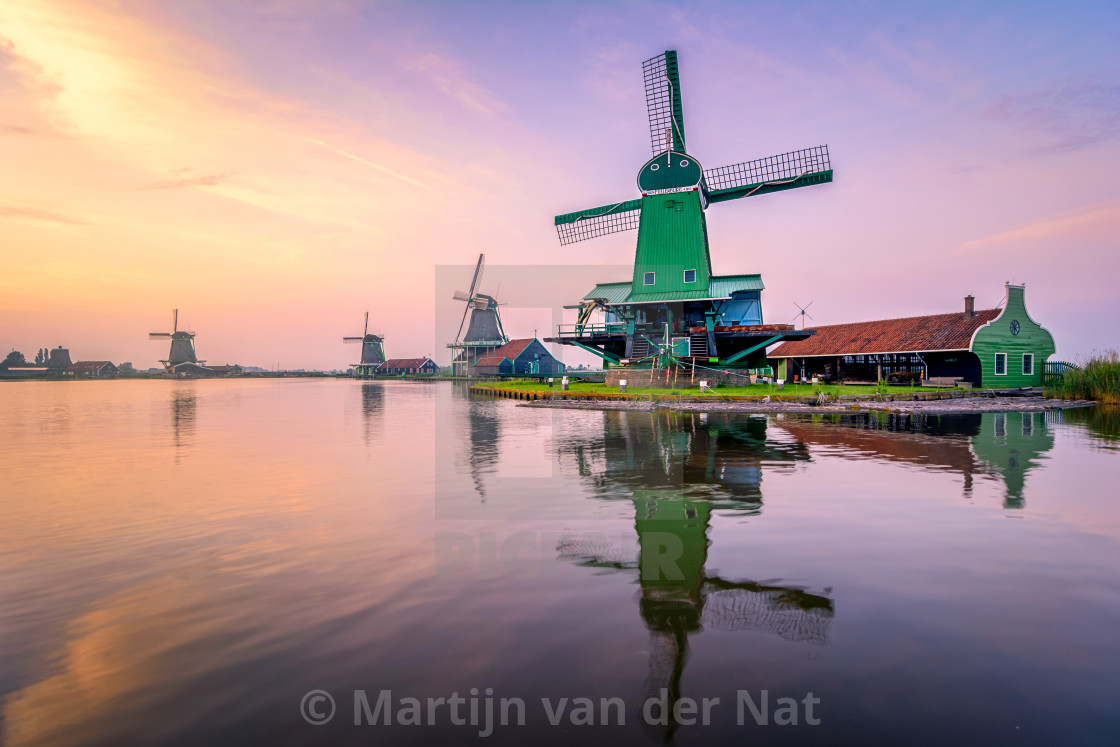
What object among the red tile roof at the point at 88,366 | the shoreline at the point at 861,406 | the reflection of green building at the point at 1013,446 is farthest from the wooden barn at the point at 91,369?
the reflection of green building at the point at 1013,446

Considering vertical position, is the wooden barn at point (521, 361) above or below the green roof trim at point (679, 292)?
below

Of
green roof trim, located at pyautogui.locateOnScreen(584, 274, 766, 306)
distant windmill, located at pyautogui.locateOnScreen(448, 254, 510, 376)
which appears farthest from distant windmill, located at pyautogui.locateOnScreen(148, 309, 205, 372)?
green roof trim, located at pyautogui.locateOnScreen(584, 274, 766, 306)

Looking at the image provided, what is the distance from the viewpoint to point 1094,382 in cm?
3447

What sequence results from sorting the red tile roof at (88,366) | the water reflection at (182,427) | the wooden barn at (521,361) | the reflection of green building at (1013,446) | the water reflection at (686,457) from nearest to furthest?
the water reflection at (686,457) → the reflection of green building at (1013,446) → the water reflection at (182,427) → the wooden barn at (521,361) → the red tile roof at (88,366)

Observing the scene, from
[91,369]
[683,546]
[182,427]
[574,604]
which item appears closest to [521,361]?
[182,427]

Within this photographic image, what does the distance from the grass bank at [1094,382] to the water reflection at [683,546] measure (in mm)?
31212

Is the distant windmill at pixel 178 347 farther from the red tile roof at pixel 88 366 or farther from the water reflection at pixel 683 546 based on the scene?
the water reflection at pixel 683 546

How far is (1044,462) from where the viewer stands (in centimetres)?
1361

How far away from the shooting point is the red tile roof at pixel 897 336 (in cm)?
3701

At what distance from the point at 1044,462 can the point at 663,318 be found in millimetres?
26249

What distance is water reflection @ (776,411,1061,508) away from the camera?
12812 millimetres

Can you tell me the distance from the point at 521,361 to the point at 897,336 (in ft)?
177

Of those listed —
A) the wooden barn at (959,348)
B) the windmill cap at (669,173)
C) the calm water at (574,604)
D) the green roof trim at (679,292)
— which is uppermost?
the windmill cap at (669,173)

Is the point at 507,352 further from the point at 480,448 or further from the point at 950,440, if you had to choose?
the point at 950,440
